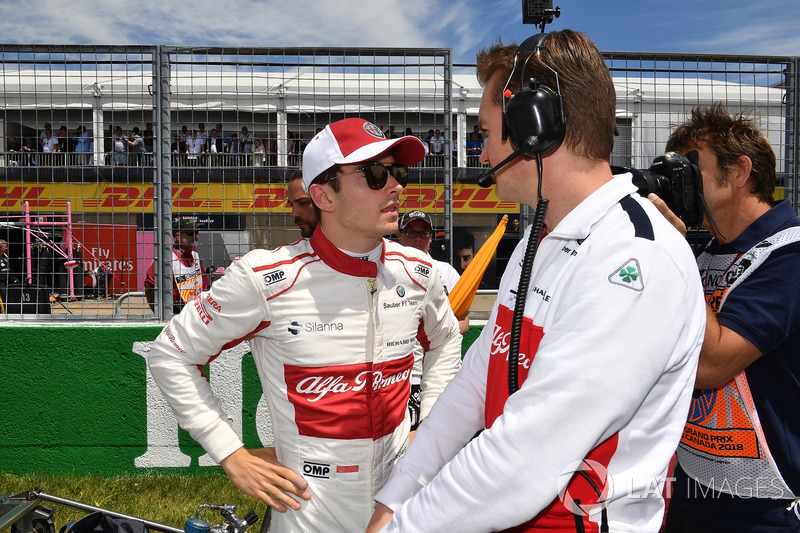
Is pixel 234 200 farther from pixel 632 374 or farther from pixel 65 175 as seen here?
pixel 632 374

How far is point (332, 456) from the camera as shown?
1.94m

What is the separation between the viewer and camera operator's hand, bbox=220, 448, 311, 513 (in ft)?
5.97

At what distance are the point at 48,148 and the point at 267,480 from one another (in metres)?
3.80

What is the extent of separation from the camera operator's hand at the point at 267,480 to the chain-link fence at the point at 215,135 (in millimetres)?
2606

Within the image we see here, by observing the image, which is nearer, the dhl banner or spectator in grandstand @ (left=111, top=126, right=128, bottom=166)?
the dhl banner

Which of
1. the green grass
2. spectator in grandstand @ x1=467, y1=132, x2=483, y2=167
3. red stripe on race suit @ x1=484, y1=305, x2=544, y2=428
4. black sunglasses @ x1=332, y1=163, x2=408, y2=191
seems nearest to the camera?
red stripe on race suit @ x1=484, y1=305, x2=544, y2=428

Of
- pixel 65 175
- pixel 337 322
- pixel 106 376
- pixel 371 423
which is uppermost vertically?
pixel 65 175

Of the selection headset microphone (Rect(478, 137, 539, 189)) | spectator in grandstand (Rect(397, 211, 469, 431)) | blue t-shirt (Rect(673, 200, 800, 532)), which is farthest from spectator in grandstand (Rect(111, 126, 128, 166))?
blue t-shirt (Rect(673, 200, 800, 532))

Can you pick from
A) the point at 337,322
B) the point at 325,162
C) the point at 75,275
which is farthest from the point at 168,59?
the point at 337,322

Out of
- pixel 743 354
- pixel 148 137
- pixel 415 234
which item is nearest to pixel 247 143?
pixel 148 137

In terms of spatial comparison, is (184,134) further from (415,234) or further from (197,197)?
(415,234)

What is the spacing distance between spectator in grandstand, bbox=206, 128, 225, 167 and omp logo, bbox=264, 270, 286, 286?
2.48 meters

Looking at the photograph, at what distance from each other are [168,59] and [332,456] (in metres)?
3.64

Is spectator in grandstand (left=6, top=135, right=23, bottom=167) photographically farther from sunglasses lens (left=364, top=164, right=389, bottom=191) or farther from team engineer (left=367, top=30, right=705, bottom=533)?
team engineer (left=367, top=30, right=705, bottom=533)
